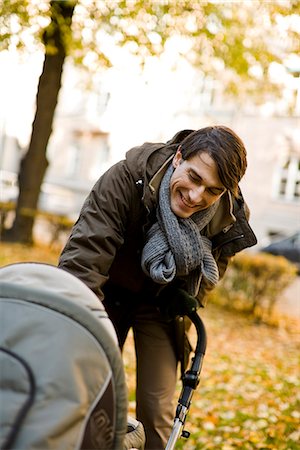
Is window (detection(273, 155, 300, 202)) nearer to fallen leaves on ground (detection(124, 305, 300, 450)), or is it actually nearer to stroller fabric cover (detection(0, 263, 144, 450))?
fallen leaves on ground (detection(124, 305, 300, 450))

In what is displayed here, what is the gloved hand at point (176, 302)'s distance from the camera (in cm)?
287

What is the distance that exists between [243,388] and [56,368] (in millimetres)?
4767

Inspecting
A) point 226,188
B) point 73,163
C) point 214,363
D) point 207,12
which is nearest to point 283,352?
point 214,363

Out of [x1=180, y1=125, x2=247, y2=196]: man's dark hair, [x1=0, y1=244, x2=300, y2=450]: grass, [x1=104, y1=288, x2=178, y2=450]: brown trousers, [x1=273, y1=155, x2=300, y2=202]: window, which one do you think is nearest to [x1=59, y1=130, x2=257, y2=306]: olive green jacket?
[x1=104, y1=288, x2=178, y2=450]: brown trousers

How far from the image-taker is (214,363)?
7.18 m

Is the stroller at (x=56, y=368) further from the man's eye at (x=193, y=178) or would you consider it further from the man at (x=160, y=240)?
the man's eye at (x=193, y=178)

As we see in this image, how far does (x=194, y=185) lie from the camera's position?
260 cm

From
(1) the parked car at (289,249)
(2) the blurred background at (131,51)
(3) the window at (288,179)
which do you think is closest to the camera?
(2) the blurred background at (131,51)

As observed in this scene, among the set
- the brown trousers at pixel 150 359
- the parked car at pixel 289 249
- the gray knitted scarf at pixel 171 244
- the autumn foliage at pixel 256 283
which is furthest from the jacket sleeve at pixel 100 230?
the parked car at pixel 289 249

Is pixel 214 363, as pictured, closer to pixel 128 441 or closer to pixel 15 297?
pixel 128 441

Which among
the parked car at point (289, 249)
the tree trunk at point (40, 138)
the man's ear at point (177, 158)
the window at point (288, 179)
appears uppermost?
the man's ear at point (177, 158)

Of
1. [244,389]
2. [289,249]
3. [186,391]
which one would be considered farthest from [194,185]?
[289,249]

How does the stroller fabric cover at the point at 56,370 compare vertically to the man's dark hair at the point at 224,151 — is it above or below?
below

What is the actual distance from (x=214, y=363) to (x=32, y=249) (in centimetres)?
615
